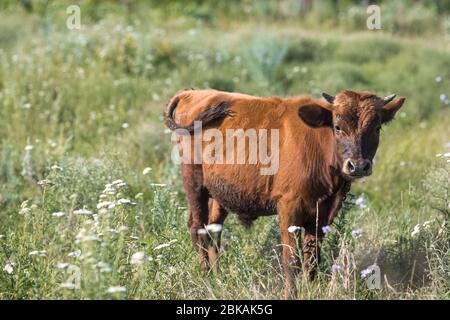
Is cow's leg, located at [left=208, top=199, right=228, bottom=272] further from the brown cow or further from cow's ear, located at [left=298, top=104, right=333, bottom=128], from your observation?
cow's ear, located at [left=298, top=104, right=333, bottom=128]

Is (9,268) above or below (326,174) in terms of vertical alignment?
below

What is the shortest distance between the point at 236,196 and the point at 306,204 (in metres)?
0.59

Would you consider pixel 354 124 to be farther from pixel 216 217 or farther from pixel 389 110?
pixel 216 217

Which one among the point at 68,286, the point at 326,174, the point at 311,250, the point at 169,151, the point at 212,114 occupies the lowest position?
the point at 169,151

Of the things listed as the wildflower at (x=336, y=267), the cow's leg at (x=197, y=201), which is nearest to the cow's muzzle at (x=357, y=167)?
the wildflower at (x=336, y=267)

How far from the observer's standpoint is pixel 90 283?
4688 mm

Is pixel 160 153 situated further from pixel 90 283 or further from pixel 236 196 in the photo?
pixel 90 283

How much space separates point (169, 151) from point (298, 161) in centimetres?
386

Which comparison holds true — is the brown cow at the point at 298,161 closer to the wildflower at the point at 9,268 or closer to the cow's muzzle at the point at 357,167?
the cow's muzzle at the point at 357,167

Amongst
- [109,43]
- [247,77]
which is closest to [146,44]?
[109,43]

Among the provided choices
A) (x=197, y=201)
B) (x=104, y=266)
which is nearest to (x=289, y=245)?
(x=197, y=201)

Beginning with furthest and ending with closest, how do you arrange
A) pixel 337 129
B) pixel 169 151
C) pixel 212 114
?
pixel 169 151
pixel 212 114
pixel 337 129

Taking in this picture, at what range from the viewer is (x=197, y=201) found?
646 cm

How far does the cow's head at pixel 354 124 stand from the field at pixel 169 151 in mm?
519
